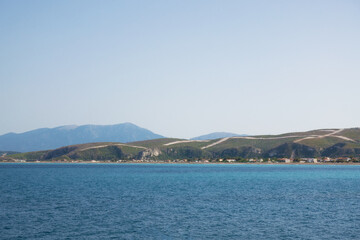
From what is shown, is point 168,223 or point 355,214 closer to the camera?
point 168,223

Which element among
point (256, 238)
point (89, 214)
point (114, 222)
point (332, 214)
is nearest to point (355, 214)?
point (332, 214)

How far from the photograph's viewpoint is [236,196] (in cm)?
6756

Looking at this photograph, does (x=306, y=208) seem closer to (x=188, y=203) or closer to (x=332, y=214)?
(x=332, y=214)

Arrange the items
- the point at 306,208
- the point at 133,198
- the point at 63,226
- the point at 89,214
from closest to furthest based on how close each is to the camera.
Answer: the point at 63,226 < the point at 89,214 < the point at 306,208 < the point at 133,198

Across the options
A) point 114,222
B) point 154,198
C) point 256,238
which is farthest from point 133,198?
point 256,238

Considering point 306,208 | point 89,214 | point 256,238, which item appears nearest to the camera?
point 256,238

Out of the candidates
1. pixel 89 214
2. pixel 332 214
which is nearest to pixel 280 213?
pixel 332 214

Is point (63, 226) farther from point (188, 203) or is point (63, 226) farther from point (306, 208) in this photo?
point (306, 208)

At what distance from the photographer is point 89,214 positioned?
156ft

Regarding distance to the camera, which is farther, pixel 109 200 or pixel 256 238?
pixel 109 200

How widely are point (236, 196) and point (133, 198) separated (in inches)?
685

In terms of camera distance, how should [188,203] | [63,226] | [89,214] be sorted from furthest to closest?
[188,203], [89,214], [63,226]

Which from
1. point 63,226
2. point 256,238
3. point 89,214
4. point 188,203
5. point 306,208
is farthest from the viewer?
point 188,203

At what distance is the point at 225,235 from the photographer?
36938mm
